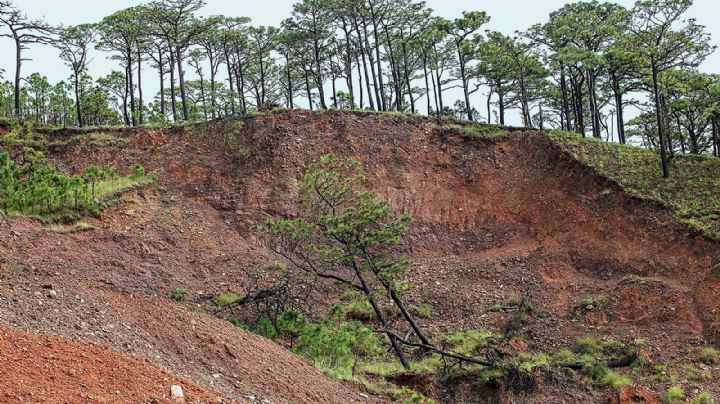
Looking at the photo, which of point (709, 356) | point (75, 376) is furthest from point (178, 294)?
point (709, 356)

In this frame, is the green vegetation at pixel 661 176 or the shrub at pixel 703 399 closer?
the shrub at pixel 703 399

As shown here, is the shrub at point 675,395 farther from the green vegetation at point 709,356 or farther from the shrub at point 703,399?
the green vegetation at point 709,356

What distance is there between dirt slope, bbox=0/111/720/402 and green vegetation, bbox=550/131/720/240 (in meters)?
0.55

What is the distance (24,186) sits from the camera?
1831cm

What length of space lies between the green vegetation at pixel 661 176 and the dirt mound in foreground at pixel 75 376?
16805mm

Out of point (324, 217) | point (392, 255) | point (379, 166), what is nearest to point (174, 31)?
point (379, 166)

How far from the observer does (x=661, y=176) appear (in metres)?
22.2

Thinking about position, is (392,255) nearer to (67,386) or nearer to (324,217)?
(324,217)

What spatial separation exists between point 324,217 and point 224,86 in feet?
89.2

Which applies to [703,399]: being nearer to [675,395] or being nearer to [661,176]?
[675,395]

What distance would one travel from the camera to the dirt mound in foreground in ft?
20.7

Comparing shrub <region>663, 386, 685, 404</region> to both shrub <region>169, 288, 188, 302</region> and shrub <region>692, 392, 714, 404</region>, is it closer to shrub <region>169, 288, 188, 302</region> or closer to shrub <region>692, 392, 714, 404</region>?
shrub <region>692, 392, 714, 404</region>

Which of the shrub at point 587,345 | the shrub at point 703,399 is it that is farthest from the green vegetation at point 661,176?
the shrub at point 703,399

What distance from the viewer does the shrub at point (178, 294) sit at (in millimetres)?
15920
